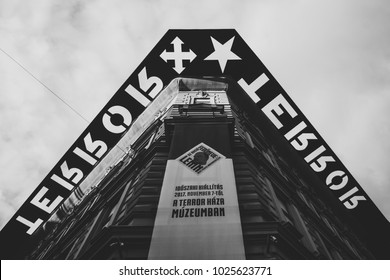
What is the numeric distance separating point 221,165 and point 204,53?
14.6 m

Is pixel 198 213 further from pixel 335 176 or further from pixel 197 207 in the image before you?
pixel 335 176

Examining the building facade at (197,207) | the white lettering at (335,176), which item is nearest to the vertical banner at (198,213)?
the building facade at (197,207)

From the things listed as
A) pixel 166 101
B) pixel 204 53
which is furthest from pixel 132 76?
pixel 204 53

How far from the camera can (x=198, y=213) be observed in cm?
812

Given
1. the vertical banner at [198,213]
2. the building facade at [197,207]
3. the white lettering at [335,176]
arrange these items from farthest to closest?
the white lettering at [335,176]
the building facade at [197,207]
the vertical banner at [198,213]

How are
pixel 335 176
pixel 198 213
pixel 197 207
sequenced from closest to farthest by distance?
1. pixel 198 213
2. pixel 197 207
3. pixel 335 176

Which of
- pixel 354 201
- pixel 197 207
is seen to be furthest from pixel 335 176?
pixel 197 207

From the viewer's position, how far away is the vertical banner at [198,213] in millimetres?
7090

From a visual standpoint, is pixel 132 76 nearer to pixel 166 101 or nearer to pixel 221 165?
pixel 166 101

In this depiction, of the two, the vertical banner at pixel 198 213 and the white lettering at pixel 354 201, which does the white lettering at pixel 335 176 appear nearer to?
the white lettering at pixel 354 201

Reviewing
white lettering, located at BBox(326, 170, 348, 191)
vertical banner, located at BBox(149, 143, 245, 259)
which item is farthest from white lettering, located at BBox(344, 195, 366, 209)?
A: vertical banner, located at BBox(149, 143, 245, 259)

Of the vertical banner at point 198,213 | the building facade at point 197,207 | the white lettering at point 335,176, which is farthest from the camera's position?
the white lettering at point 335,176

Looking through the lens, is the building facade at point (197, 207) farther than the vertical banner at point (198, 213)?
Yes

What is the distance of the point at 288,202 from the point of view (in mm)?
14914
